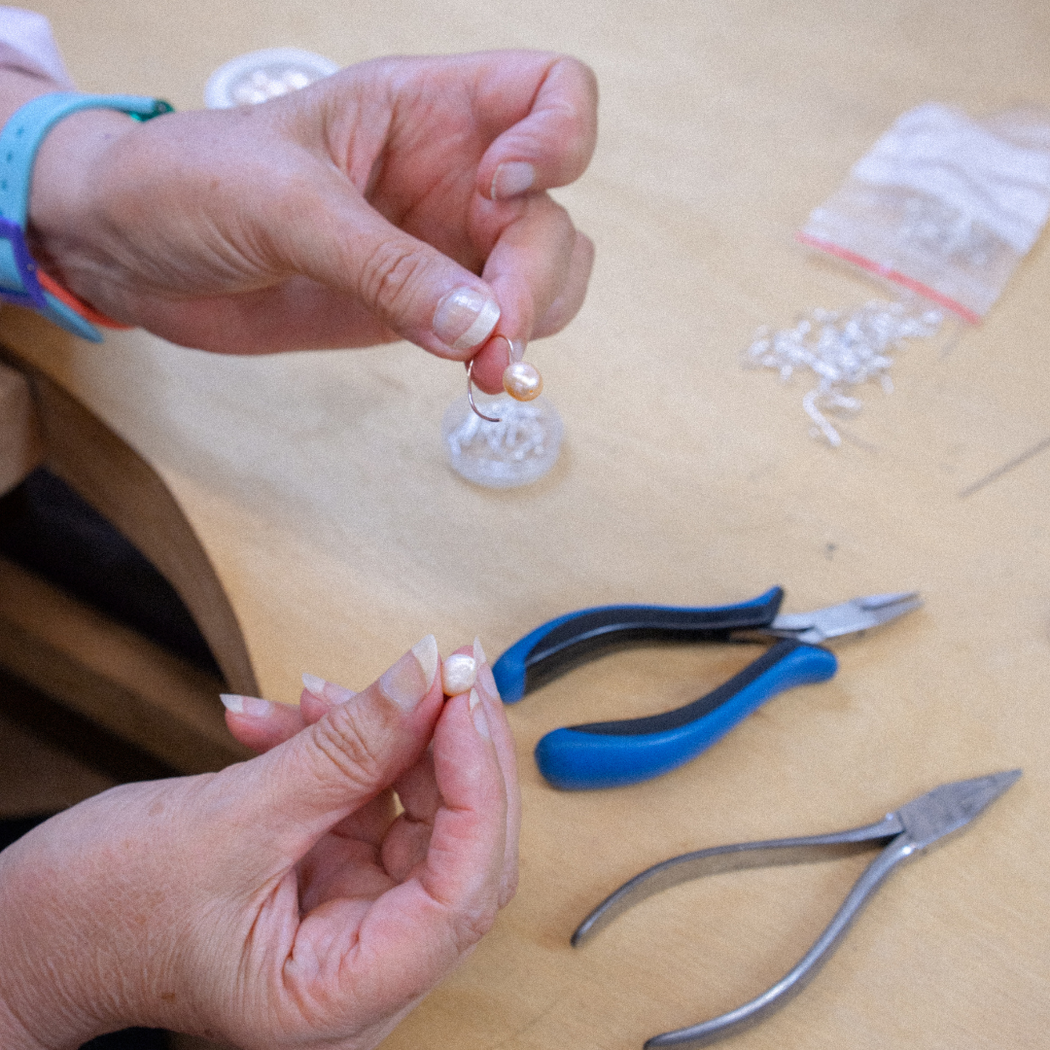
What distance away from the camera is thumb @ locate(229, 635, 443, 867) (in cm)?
44

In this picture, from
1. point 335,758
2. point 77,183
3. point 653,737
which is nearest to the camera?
point 335,758

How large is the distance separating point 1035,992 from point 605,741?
271mm

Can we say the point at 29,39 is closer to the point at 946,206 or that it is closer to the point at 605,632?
the point at 605,632

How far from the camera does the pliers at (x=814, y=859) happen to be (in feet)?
1.61

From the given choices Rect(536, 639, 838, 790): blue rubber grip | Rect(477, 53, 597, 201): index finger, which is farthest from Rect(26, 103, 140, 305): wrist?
Rect(536, 639, 838, 790): blue rubber grip

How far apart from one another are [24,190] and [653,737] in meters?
0.59

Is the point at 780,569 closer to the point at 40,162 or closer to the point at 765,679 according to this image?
the point at 765,679

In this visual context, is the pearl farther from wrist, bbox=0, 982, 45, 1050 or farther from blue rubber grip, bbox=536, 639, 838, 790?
wrist, bbox=0, 982, 45, 1050

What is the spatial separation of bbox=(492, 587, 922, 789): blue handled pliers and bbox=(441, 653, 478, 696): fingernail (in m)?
0.10

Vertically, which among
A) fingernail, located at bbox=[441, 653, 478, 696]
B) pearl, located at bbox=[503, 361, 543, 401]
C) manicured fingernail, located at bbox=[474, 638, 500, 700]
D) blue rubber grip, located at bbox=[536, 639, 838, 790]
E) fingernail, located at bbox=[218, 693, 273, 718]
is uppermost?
pearl, located at bbox=[503, 361, 543, 401]

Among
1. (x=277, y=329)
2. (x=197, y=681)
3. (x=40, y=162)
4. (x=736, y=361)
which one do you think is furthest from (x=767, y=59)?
(x=197, y=681)

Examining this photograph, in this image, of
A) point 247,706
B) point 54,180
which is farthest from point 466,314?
point 54,180

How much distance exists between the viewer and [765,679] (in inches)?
23.1

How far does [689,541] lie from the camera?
69cm
